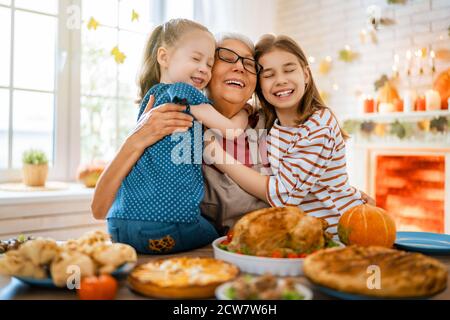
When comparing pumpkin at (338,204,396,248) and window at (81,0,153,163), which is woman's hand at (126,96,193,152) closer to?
pumpkin at (338,204,396,248)

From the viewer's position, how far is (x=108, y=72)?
3.55 m

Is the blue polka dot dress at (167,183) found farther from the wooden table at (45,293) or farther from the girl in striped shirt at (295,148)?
the wooden table at (45,293)

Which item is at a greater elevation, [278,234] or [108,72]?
[108,72]

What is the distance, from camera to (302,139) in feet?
4.75

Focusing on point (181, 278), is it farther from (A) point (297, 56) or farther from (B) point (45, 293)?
(A) point (297, 56)

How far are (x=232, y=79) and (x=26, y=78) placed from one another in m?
2.10

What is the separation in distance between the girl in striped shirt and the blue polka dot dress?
0.14m

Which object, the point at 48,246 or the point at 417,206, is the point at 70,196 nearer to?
the point at 48,246

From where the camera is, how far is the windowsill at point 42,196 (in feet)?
7.93

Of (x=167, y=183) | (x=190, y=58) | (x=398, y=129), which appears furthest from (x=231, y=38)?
(x=398, y=129)

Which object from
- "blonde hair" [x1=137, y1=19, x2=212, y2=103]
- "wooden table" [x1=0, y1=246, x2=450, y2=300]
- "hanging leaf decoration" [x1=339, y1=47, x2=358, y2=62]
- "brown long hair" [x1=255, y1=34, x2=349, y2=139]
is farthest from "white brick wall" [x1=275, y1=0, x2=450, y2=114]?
"wooden table" [x1=0, y1=246, x2=450, y2=300]

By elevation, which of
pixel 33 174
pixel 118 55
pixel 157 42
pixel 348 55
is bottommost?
pixel 33 174

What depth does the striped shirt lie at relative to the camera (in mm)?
1358
